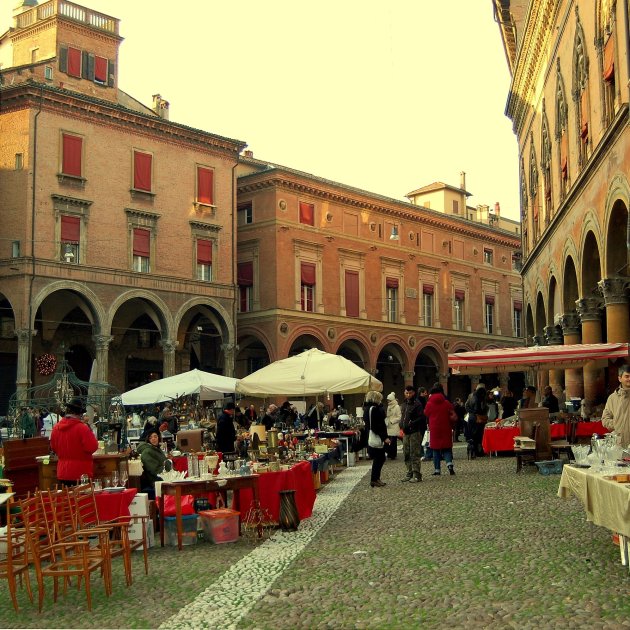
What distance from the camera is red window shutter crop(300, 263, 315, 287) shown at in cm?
3916

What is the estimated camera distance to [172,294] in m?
33.7

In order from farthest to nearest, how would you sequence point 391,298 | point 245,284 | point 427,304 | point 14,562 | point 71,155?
1. point 427,304
2. point 391,298
3. point 245,284
4. point 71,155
5. point 14,562

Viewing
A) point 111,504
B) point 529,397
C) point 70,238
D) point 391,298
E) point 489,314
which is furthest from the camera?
point 489,314

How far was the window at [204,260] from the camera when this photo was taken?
115ft

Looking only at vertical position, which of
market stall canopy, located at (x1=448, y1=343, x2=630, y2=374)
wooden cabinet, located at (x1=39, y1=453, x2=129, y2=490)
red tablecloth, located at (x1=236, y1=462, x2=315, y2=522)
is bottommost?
red tablecloth, located at (x1=236, y1=462, x2=315, y2=522)

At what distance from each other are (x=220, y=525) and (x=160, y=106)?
35234 mm

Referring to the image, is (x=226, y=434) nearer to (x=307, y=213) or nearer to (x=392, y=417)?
(x=392, y=417)

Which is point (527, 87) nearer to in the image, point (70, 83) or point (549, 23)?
point (549, 23)

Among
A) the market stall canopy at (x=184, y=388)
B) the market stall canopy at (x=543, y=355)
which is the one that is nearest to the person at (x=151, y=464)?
the market stall canopy at (x=543, y=355)

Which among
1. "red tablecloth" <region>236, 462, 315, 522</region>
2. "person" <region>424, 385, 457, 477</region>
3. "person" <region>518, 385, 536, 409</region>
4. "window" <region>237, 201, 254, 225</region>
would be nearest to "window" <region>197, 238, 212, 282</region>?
"window" <region>237, 201, 254, 225</region>

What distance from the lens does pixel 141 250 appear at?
33.0m

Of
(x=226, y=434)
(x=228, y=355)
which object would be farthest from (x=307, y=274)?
(x=226, y=434)

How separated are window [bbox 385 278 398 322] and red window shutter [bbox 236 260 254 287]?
323 inches

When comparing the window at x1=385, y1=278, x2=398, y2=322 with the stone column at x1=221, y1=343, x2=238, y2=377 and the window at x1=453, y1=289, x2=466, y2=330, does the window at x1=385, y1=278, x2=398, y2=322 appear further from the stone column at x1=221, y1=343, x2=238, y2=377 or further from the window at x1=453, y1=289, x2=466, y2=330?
the stone column at x1=221, y1=343, x2=238, y2=377
